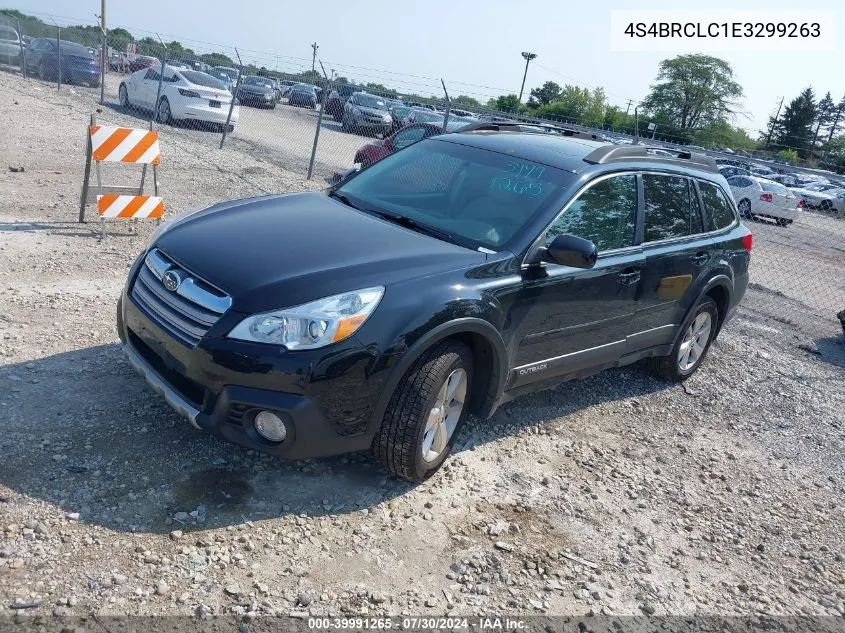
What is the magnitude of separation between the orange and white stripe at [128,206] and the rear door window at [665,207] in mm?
5039

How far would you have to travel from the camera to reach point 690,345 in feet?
19.4

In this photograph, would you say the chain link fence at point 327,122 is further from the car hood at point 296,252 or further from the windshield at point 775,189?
the car hood at point 296,252

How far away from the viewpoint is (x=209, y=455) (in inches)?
147

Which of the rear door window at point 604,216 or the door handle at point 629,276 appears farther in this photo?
the door handle at point 629,276

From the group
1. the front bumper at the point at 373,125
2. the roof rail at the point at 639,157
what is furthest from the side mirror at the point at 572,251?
the front bumper at the point at 373,125

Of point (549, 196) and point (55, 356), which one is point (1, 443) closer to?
point (55, 356)

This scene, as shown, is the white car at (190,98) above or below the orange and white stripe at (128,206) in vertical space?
above

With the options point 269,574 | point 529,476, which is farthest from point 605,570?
point 269,574

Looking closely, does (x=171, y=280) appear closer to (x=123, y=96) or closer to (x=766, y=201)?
(x=123, y=96)

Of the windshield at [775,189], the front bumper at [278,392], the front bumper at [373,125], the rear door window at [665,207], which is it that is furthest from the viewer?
the windshield at [775,189]

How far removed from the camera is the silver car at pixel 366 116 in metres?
19.9

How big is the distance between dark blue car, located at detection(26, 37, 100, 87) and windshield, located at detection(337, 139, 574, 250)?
23019mm

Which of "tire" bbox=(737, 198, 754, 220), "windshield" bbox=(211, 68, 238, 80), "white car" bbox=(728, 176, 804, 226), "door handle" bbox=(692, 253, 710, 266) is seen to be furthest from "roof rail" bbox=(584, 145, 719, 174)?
"windshield" bbox=(211, 68, 238, 80)

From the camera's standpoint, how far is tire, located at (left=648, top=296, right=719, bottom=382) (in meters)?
5.66
